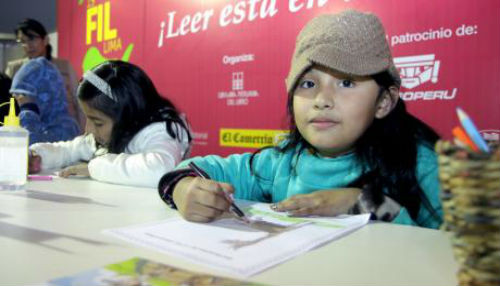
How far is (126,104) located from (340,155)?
816 mm

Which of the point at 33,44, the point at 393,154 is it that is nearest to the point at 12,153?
the point at 393,154

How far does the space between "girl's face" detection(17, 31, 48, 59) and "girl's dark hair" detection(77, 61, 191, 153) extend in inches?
70.3

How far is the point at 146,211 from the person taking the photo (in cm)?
75

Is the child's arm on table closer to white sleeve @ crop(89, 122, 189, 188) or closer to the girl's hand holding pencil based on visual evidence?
the girl's hand holding pencil

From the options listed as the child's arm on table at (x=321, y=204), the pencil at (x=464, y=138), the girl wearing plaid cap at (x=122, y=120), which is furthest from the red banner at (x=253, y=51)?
the pencil at (x=464, y=138)

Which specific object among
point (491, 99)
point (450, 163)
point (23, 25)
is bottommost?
point (450, 163)

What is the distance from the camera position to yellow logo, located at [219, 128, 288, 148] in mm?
2346

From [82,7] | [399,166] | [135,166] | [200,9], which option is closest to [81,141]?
[135,166]

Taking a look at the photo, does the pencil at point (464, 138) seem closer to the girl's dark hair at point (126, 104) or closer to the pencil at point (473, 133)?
the pencil at point (473, 133)

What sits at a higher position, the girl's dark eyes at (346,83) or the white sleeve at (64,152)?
the girl's dark eyes at (346,83)

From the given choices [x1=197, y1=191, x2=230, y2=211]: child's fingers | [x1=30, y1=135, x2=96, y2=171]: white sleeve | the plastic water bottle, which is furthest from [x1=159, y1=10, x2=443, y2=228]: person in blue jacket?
[x1=30, y1=135, x2=96, y2=171]: white sleeve

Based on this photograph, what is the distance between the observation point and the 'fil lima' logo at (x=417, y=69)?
172cm

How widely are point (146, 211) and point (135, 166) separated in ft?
1.36

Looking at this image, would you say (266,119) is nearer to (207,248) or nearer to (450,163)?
(207,248)
